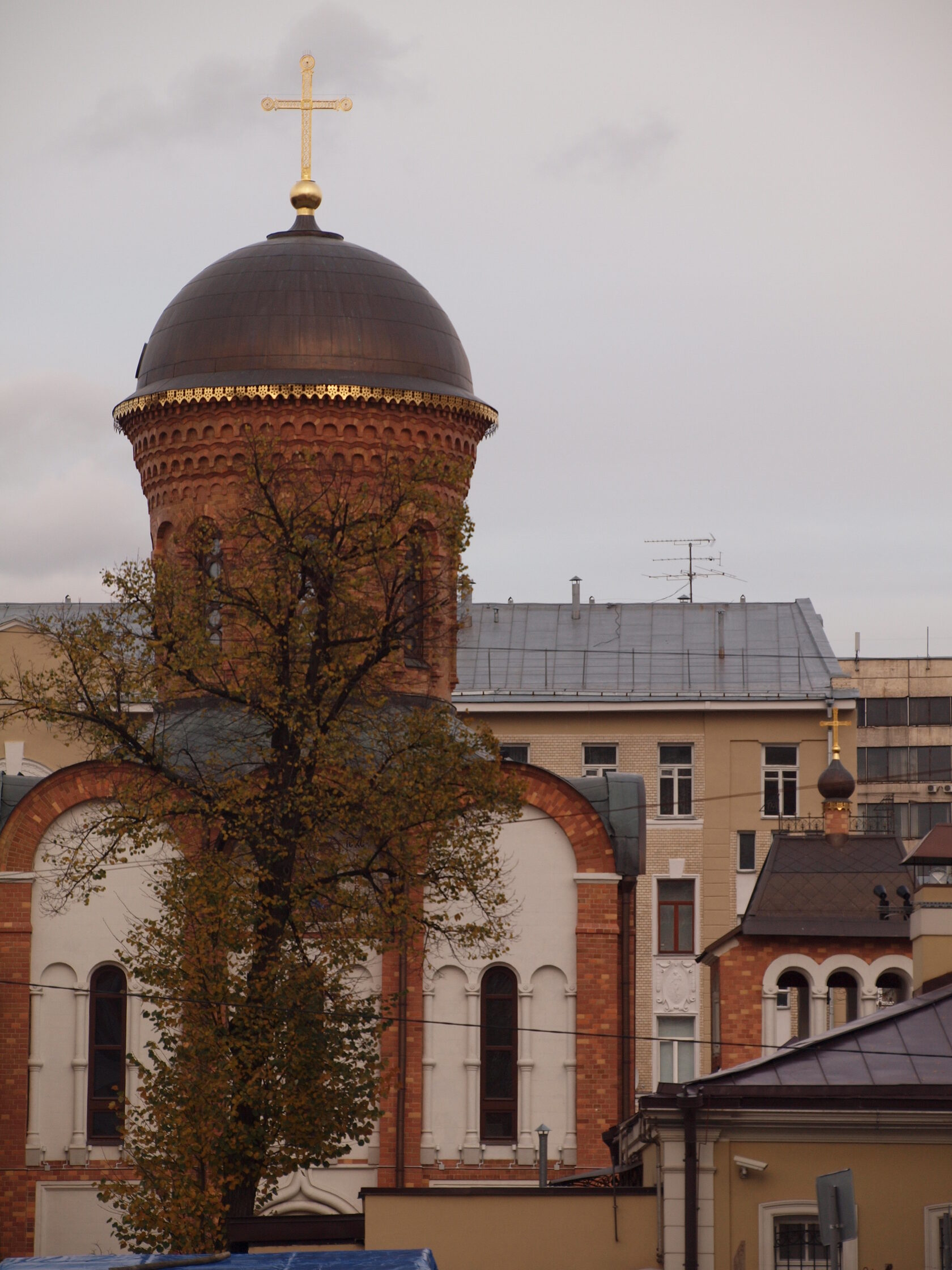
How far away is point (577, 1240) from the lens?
20141 mm

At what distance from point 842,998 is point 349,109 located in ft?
75.0

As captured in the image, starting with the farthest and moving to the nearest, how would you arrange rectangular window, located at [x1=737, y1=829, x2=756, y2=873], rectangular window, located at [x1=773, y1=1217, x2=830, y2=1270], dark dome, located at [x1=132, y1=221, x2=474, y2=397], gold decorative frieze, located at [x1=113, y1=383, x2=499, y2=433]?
rectangular window, located at [x1=737, y1=829, x2=756, y2=873], dark dome, located at [x1=132, y1=221, x2=474, y2=397], gold decorative frieze, located at [x1=113, y1=383, x2=499, y2=433], rectangular window, located at [x1=773, y1=1217, x2=830, y2=1270]

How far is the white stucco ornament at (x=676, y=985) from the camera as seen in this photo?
4575 cm

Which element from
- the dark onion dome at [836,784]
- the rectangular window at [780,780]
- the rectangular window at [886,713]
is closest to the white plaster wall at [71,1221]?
the dark onion dome at [836,784]

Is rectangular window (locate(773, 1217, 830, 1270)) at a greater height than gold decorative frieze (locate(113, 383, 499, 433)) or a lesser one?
lesser

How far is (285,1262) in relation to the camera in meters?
16.1

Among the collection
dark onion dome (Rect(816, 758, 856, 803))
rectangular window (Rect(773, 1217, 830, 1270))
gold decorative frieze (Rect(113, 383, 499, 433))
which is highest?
gold decorative frieze (Rect(113, 383, 499, 433))

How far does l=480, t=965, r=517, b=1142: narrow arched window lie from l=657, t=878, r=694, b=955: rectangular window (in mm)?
18887

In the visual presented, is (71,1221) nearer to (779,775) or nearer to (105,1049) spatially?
(105,1049)

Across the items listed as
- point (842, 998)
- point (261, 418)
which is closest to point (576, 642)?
point (842, 998)

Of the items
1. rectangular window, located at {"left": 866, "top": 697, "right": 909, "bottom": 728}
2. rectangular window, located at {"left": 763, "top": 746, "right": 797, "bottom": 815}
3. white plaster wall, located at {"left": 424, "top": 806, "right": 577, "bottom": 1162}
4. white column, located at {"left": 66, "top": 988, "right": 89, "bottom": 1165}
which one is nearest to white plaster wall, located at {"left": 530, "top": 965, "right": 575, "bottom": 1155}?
white plaster wall, located at {"left": 424, "top": 806, "right": 577, "bottom": 1162}

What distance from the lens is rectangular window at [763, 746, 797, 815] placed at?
4869 centimetres

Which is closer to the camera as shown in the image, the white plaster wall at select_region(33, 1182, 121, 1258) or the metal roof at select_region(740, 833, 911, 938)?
the white plaster wall at select_region(33, 1182, 121, 1258)

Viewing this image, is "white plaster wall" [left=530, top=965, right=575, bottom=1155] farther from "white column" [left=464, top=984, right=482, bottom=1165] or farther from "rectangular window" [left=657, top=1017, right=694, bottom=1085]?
"rectangular window" [left=657, top=1017, right=694, bottom=1085]
